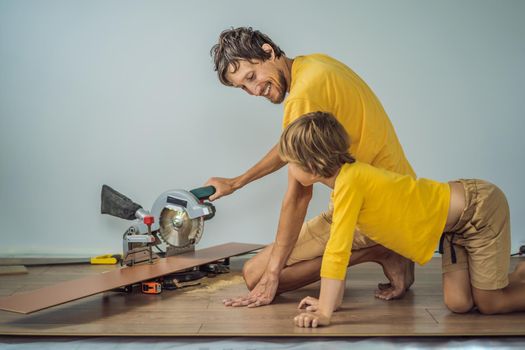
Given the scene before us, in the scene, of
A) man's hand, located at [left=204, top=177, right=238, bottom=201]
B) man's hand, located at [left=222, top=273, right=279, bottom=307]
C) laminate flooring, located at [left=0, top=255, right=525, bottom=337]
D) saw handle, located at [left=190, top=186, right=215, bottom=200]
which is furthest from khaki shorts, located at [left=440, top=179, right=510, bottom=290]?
saw handle, located at [left=190, top=186, right=215, bottom=200]

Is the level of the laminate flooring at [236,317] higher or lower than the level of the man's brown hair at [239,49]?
lower

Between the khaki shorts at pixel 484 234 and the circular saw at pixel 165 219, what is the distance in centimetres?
131

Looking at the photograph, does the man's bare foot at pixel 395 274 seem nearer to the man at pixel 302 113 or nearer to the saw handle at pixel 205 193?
the man at pixel 302 113

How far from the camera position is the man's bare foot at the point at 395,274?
314 cm

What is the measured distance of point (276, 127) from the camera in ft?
15.3

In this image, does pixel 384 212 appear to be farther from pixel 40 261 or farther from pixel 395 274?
pixel 40 261

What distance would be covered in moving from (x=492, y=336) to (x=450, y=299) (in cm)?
29

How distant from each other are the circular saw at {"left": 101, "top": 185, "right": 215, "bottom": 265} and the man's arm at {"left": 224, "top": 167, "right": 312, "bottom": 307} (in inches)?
25.8

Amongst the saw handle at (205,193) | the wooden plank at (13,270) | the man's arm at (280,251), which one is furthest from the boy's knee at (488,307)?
the wooden plank at (13,270)

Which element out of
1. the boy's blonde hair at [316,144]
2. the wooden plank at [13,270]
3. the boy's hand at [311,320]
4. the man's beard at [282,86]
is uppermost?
the man's beard at [282,86]

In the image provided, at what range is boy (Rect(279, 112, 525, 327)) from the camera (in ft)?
8.41

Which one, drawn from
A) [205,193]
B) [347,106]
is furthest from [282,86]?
[205,193]

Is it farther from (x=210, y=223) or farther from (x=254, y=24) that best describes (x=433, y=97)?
(x=210, y=223)

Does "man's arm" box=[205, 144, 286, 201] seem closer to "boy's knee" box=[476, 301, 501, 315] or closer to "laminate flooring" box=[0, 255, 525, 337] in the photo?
"laminate flooring" box=[0, 255, 525, 337]
